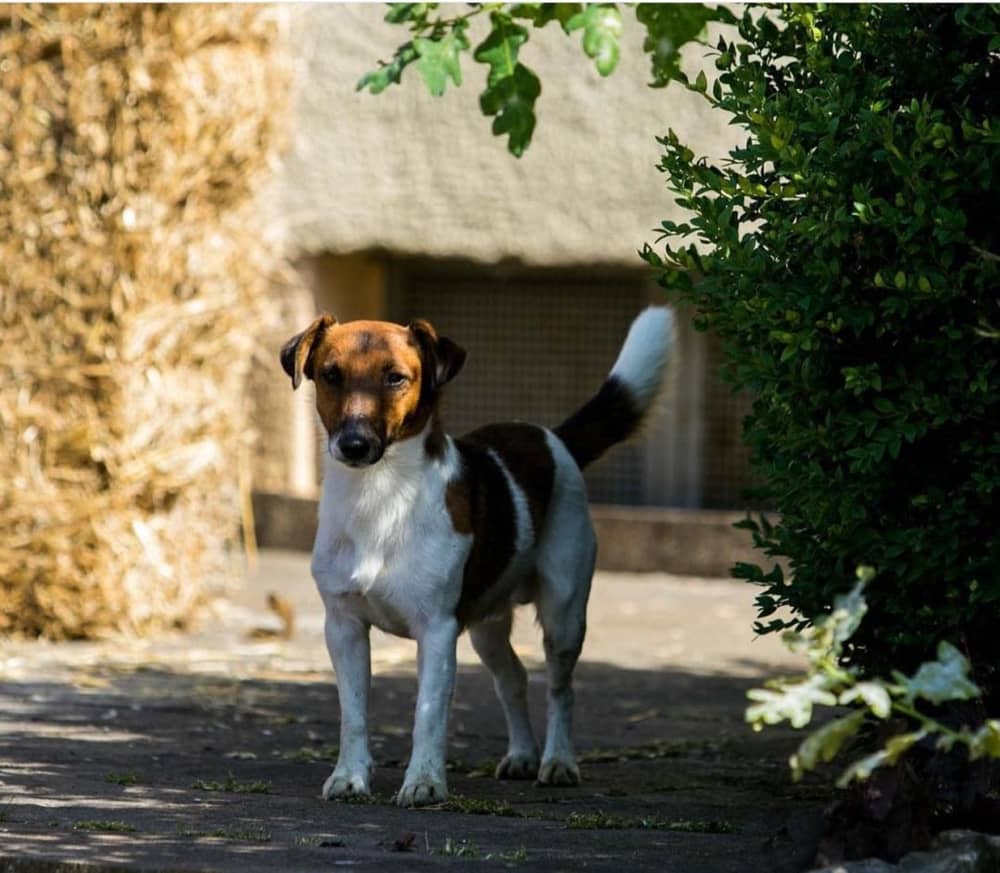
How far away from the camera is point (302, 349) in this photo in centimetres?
520

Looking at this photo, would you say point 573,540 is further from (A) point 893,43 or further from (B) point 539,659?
(B) point 539,659

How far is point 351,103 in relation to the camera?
37.4ft

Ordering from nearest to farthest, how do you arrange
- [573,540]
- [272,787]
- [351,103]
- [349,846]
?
[349,846] → [272,787] → [573,540] → [351,103]

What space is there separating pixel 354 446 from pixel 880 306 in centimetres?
148

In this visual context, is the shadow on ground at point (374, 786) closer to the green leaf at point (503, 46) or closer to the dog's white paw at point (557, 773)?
the dog's white paw at point (557, 773)

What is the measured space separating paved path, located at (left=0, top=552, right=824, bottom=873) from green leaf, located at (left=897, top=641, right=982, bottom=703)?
0.85 metres

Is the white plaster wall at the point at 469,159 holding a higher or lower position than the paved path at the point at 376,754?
higher

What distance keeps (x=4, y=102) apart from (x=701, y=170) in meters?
Result: 4.76

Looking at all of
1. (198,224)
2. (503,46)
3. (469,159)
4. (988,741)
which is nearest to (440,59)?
(503,46)

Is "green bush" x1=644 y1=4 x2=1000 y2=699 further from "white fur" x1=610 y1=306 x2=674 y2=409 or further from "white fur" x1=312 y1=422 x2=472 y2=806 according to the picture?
"white fur" x1=610 y1=306 x2=674 y2=409

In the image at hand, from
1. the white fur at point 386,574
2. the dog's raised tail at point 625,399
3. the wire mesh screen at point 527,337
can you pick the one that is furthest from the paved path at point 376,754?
the wire mesh screen at point 527,337

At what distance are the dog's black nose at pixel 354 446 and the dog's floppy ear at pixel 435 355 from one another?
376 millimetres

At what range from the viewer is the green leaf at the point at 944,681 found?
3152 mm

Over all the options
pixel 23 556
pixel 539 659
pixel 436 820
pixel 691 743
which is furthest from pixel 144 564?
pixel 436 820
